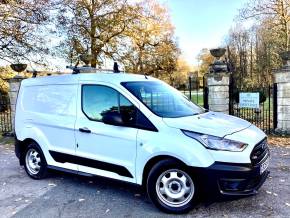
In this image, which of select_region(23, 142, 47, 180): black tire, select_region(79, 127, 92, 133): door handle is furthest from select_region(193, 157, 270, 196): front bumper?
select_region(23, 142, 47, 180): black tire

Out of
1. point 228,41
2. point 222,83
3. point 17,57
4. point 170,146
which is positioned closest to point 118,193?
point 170,146

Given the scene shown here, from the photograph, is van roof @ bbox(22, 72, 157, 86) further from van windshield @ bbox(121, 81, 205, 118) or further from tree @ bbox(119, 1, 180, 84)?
tree @ bbox(119, 1, 180, 84)

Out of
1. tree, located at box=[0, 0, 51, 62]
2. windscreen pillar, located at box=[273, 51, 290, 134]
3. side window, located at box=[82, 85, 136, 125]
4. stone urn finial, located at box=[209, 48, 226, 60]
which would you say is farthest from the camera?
tree, located at box=[0, 0, 51, 62]

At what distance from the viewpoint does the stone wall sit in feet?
32.3

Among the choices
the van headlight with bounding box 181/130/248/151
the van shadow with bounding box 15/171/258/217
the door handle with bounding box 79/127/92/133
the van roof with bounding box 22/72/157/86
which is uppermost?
the van roof with bounding box 22/72/157/86

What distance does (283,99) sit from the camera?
995 cm

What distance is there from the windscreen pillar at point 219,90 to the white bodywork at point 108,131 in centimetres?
498

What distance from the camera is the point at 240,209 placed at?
15.1ft

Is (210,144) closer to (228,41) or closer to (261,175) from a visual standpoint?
(261,175)

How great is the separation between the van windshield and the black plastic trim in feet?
3.25

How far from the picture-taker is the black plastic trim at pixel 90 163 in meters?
4.99

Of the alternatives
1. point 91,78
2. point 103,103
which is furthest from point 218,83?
point 103,103

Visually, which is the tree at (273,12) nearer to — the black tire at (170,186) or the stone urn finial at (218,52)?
the stone urn finial at (218,52)

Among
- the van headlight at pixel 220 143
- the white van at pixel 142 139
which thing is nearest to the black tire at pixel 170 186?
the white van at pixel 142 139
